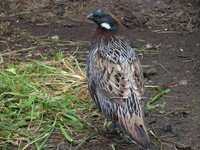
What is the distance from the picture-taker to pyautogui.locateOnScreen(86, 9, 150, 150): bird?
17.8 ft

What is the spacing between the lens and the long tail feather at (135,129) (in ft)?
17.1

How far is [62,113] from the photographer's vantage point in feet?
20.0

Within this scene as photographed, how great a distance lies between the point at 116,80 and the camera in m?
5.62

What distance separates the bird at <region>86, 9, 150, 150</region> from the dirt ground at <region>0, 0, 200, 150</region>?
1.31 ft

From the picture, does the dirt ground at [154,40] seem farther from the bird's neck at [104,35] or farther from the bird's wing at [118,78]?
the bird's neck at [104,35]

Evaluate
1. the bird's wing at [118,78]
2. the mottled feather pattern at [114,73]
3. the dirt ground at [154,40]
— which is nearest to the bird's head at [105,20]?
the mottled feather pattern at [114,73]

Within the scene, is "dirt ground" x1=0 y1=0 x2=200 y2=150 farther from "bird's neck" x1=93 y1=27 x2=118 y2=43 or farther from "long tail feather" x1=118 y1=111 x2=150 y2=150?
"bird's neck" x1=93 y1=27 x2=118 y2=43

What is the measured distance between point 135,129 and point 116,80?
53 cm

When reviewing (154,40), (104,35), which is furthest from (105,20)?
(154,40)

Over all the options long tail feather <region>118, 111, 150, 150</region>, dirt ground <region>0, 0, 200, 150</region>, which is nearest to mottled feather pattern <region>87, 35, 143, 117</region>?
long tail feather <region>118, 111, 150, 150</region>

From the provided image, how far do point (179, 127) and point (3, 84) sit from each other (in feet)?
6.36

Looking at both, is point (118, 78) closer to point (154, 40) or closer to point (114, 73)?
point (114, 73)

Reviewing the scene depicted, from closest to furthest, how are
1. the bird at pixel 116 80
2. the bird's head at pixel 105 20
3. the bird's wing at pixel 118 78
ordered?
the bird at pixel 116 80, the bird's wing at pixel 118 78, the bird's head at pixel 105 20

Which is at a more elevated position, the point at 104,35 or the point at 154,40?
the point at 104,35
